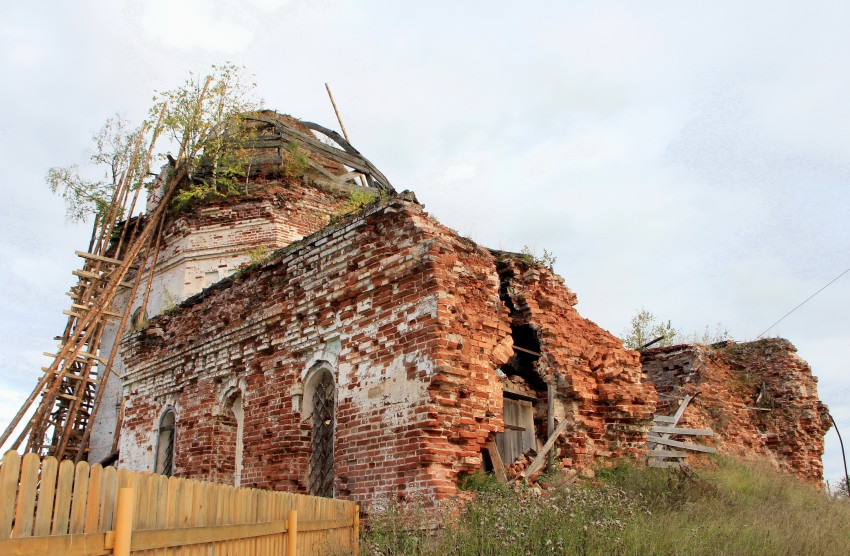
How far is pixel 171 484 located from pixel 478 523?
2.81 metres

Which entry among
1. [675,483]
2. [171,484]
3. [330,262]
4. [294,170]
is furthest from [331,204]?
[171,484]

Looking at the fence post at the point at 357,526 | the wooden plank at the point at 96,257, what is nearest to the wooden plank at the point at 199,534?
the fence post at the point at 357,526

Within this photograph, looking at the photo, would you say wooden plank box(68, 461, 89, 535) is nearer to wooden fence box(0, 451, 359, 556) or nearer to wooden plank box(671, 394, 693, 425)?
wooden fence box(0, 451, 359, 556)

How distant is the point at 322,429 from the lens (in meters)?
8.28

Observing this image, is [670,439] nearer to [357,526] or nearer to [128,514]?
[357,526]

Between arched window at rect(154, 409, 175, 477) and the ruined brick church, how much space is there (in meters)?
0.02

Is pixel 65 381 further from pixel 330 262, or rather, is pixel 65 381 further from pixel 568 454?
pixel 568 454

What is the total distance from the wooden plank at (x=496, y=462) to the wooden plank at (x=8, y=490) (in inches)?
191

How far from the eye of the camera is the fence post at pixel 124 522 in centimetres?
326

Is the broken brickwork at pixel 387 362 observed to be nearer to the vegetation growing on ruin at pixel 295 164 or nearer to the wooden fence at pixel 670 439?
the wooden fence at pixel 670 439

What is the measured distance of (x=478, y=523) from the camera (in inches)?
227

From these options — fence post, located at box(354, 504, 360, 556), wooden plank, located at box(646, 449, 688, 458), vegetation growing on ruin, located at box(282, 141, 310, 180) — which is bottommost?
fence post, located at box(354, 504, 360, 556)

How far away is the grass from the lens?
5.16 m

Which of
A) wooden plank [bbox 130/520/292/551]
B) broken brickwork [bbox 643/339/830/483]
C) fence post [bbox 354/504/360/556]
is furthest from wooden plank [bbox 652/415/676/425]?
wooden plank [bbox 130/520/292/551]
